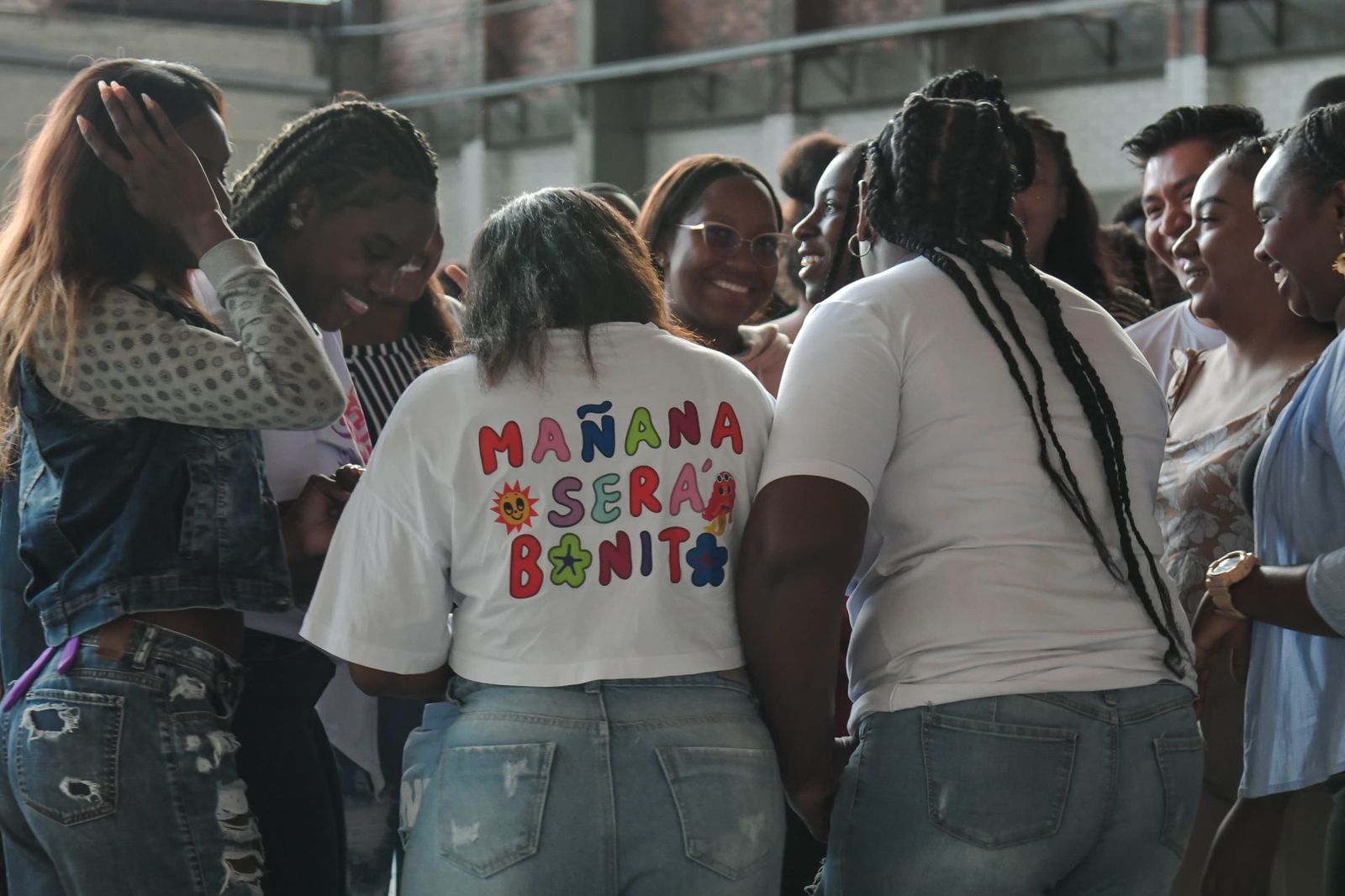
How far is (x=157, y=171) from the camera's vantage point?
182 cm

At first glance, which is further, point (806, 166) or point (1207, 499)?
point (806, 166)

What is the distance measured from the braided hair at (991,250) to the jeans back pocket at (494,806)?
27.5 inches

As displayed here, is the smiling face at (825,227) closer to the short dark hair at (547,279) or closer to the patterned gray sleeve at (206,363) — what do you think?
the short dark hair at (547,279)

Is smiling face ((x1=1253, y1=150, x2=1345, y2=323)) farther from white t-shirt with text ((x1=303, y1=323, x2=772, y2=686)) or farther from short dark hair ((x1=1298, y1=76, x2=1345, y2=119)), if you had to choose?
short dark hair ((x1=1298, y1=76, x2=1345, y2=119))

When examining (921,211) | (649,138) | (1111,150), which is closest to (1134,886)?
(921,211)

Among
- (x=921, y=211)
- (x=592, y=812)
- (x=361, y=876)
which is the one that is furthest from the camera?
(x=361, y=876)

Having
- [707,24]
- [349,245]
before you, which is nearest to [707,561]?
[349,245]

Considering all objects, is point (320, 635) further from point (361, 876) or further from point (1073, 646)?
point (361, 876)

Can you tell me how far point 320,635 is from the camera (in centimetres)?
171

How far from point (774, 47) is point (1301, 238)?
8.72 metres

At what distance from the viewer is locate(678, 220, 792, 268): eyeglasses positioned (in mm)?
3062

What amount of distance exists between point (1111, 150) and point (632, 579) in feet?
26.9

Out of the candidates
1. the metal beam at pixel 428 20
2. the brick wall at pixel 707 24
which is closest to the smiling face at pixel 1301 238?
the brick wall at pixel 707 24

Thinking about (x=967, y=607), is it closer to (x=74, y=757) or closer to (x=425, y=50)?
(x=74, y=757)
